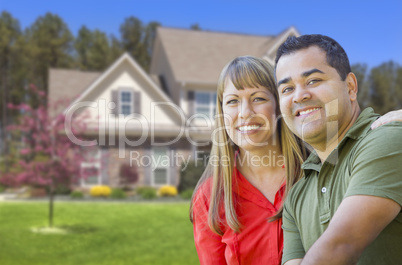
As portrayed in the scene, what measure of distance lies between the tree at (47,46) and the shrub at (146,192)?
1673cm

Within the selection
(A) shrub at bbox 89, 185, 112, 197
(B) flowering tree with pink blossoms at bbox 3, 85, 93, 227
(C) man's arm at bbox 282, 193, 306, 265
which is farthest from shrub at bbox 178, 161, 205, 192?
(C) man's arm at bbox 282, 193, 306, 265

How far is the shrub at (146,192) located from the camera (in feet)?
63.4

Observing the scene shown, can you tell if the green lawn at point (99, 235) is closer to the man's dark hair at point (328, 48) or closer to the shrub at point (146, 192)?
the shrub at point (146, 192)

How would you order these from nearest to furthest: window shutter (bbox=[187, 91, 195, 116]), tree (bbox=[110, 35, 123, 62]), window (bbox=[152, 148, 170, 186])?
window (bbox=[152, 148, 170, 186]) → window shutter (bbox=[187, 91, 195, 116]) → tree (bbox=[110, 35, 123, 62])

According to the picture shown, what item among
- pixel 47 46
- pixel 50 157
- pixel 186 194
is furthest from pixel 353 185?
pixel 47 46

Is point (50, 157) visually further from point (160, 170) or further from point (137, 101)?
point (137, 101)

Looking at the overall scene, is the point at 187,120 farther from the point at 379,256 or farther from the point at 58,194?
the point at 379,256

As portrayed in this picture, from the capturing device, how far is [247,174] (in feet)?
9.73

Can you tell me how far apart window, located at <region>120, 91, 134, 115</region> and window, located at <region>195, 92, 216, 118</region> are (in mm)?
3273

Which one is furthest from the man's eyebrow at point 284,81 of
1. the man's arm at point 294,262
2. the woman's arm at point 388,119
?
the man's arm at point 294,262

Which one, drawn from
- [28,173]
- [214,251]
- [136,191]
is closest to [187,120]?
[136,191]

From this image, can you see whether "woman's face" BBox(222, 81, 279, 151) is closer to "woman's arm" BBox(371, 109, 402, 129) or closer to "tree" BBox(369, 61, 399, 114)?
"woman's arm" BBox(371, 109, 402, 129)

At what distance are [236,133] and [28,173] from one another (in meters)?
12.8

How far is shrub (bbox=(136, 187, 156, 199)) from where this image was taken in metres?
19.3
